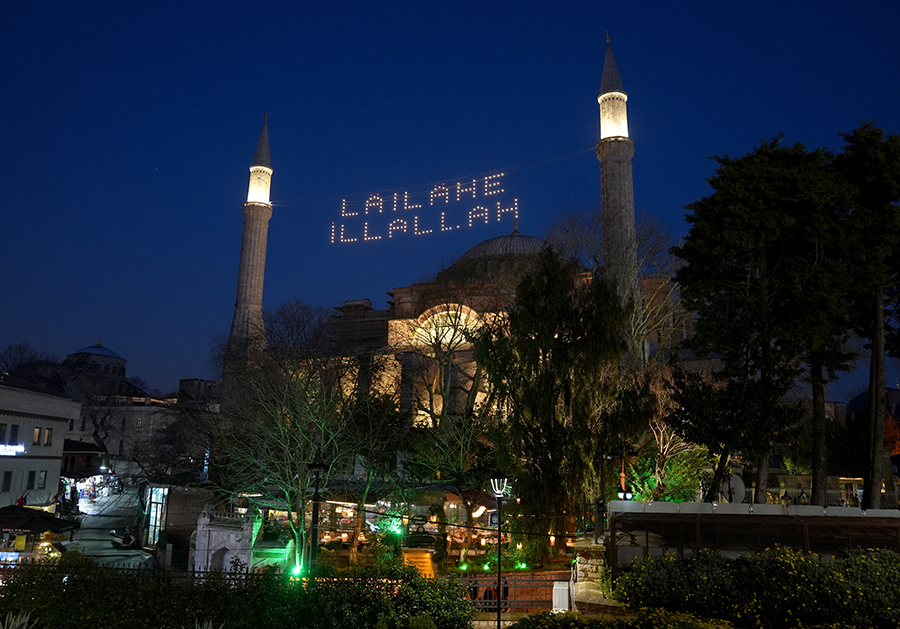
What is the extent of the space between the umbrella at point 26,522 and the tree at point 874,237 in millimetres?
22399

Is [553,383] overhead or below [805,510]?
overhead

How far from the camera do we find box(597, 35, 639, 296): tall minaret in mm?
29656

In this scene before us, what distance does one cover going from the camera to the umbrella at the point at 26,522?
17828mm

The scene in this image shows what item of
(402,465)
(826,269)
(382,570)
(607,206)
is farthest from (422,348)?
(382,570)

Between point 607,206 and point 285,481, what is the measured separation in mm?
21844

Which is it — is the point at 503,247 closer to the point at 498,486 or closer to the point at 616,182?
the point at 616,182

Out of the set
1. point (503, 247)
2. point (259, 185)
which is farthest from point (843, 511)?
point (259, 185)

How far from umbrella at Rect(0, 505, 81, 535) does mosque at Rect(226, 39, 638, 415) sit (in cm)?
1570

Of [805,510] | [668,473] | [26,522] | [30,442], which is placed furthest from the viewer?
[30,442]

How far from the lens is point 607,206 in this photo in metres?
34.1

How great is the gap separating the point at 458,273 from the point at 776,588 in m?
27.6

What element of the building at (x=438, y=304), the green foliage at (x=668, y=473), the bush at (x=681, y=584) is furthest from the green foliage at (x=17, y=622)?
the green foliage at (x=668, y=473)

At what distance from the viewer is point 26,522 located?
1803cm

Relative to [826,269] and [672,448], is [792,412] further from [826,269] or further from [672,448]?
[672,448]
